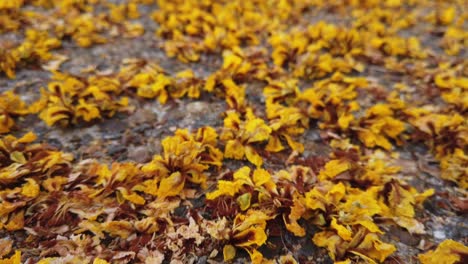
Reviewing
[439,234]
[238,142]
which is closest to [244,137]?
[238,142]

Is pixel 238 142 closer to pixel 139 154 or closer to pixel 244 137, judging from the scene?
pixel 244 137

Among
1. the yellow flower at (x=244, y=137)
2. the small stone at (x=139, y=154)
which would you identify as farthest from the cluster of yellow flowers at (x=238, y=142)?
the small stone at (x=139, y=154)

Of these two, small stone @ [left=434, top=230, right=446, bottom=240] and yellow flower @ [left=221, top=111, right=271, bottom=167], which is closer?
small stone @ [left=434, top=230, right=446, bottom=240]

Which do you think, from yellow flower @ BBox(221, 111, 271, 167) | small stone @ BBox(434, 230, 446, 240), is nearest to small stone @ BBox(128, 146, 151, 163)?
yellow flower @ BBox(221, 111, 271, 167)

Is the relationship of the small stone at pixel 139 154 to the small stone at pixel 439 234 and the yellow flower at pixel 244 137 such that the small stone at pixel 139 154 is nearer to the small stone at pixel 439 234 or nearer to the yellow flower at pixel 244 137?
the yellow flower at pixel 244 137

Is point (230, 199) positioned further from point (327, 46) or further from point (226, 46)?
point (327, 46)

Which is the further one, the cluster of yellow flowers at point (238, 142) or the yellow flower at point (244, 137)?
the yellow flower at point (244, 137)

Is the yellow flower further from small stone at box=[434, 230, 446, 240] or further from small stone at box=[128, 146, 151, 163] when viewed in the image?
small stone at box=[434, 230, 446, 240]

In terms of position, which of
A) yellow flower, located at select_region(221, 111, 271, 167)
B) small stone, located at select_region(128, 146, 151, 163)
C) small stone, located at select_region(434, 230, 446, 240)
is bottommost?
small stone, located at select_region(434, 230, 446, 240)

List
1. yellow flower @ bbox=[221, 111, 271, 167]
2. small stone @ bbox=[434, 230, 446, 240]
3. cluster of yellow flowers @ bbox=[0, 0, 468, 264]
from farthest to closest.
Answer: yellow flower @ bbox=[221, 111, 271, 167]
small stone @ bbox=[434, 230, 446, 240]
cluster of yellow flowers @ bbox=[0, 0, 468, 264]
